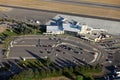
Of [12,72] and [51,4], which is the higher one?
[51,4]

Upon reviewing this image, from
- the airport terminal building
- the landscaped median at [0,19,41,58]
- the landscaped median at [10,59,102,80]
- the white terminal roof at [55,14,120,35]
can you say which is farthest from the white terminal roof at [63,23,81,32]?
the landscaped median at [10,59,102,80]

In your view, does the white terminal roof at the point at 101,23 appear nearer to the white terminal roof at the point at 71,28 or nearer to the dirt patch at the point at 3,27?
the white terminal roof at the point at 71,28

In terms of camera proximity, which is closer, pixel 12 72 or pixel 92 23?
pixel 12 72

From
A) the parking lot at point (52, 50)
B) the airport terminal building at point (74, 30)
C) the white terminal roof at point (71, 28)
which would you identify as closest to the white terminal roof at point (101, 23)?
the airport terminal building at point (74, 30)

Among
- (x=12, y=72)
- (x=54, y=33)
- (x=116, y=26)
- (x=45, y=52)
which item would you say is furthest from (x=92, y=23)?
(x=12, y=72)

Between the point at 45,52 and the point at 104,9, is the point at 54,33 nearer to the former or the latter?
the point at 45,52

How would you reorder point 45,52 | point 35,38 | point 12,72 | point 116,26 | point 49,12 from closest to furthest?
point 12,72 → point 45,52 → point 35,38 → point 116,26 → point 49,12

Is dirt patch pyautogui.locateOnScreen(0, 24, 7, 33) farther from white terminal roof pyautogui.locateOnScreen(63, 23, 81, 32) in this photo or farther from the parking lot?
white terminal roof pyautogui.locateOnScreen(63, 23, 81, 32)

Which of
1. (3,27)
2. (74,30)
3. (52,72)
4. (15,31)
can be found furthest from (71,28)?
(52,72)
